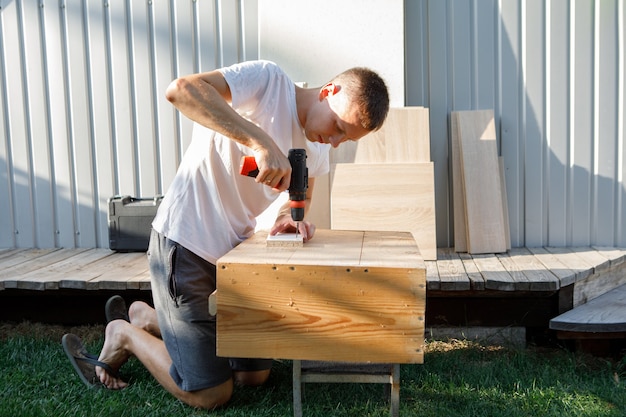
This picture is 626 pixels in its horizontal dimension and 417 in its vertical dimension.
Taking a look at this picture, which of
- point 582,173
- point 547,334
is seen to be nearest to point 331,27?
point 582,173

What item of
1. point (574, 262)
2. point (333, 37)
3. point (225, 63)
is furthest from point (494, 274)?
point (225, 63)

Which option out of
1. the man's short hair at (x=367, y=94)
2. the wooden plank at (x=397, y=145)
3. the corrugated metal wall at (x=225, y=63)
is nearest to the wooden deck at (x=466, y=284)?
the corrugated metal wall at (x=225, y=63)

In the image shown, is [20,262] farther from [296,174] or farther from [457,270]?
[457,270]

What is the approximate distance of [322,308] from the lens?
221cm

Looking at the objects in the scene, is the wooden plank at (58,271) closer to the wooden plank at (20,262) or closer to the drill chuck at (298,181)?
the wooden plank at (20,262)

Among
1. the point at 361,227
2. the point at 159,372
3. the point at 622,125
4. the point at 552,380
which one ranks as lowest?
the point at 552,380

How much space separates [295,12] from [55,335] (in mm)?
2745

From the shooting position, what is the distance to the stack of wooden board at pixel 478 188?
4348 millimetres

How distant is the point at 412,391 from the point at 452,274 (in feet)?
2.78

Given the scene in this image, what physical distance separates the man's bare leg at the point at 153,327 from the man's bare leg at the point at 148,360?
14 centimetres

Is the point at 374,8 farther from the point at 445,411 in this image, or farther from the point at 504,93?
the point at 445,411

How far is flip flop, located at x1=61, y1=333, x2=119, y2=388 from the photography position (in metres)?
3.20

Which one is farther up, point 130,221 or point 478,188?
point 478,188

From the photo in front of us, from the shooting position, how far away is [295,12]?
447 cm
